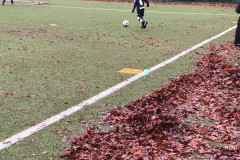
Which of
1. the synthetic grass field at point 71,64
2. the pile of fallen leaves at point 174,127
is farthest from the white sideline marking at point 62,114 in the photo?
the pile of fallen leaves at point 174,127

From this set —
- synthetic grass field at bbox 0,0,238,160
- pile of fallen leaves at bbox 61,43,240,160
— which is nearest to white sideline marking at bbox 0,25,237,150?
synthetic grass field at bbox 0,0,238,160

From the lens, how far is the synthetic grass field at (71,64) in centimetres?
503

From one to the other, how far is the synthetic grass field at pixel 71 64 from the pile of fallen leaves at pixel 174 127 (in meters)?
0.32

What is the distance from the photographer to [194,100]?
601cm

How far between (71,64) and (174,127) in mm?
4169

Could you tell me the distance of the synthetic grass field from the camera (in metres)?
5.03

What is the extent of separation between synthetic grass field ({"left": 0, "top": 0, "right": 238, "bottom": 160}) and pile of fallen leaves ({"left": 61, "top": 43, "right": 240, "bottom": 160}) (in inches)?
12.6

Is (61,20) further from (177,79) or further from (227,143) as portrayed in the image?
(227,143)

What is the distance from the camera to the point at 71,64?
847 cm

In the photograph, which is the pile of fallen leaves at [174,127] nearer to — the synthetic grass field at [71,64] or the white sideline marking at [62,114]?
the synthetic grass field at [71,64]

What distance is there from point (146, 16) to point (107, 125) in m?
14.1

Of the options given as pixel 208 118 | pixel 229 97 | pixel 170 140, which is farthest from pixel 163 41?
pixel 170 140

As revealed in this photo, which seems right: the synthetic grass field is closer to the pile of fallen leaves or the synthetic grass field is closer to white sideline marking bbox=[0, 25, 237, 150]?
white sideline marking bbox=[0, 25, 237, 150]

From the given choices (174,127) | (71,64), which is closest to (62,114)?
(174,127)
